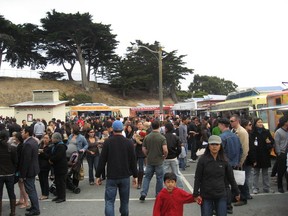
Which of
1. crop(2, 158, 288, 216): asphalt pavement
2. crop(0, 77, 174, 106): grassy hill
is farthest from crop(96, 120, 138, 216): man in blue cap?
crop(0, 77, 174, 106): grassy hill

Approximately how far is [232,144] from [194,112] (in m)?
26.8

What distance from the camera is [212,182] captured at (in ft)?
14.3

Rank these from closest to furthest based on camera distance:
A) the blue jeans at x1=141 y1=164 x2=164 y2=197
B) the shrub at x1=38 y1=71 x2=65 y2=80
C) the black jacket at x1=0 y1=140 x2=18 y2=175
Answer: the black jacket at x1=0 y1=140 x2=18 y2=175
the blue jeans at x1=141 y1=164 x2=164 y2=197
the shrub at x1=38 y1=71 x2=65 y2=80

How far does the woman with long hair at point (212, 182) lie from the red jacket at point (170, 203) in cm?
18

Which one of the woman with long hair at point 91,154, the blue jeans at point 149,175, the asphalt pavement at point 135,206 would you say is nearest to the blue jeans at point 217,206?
the asphalt pavement at point 135,206

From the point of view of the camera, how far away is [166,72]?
2400 inches

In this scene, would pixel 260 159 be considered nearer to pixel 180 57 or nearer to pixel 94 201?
pixel 94 201

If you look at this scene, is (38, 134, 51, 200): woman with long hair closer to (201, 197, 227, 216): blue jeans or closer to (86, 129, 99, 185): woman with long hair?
(86, 129, 99, 185): woman with long hair

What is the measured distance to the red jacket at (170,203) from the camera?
435cm

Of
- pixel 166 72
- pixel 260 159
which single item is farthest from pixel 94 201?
pixel 166 72

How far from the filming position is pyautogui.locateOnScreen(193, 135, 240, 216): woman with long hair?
436 centimetres

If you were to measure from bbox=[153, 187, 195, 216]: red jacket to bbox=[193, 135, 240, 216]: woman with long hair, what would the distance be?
176mm

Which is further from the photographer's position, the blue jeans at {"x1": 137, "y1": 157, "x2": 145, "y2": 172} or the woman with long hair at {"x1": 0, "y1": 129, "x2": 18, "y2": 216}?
the blue jeans at {"x1": 137, "y1": 157, "x2": 145, "y2": 172}

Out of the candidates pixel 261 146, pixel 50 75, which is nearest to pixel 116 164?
pixel 261 146
